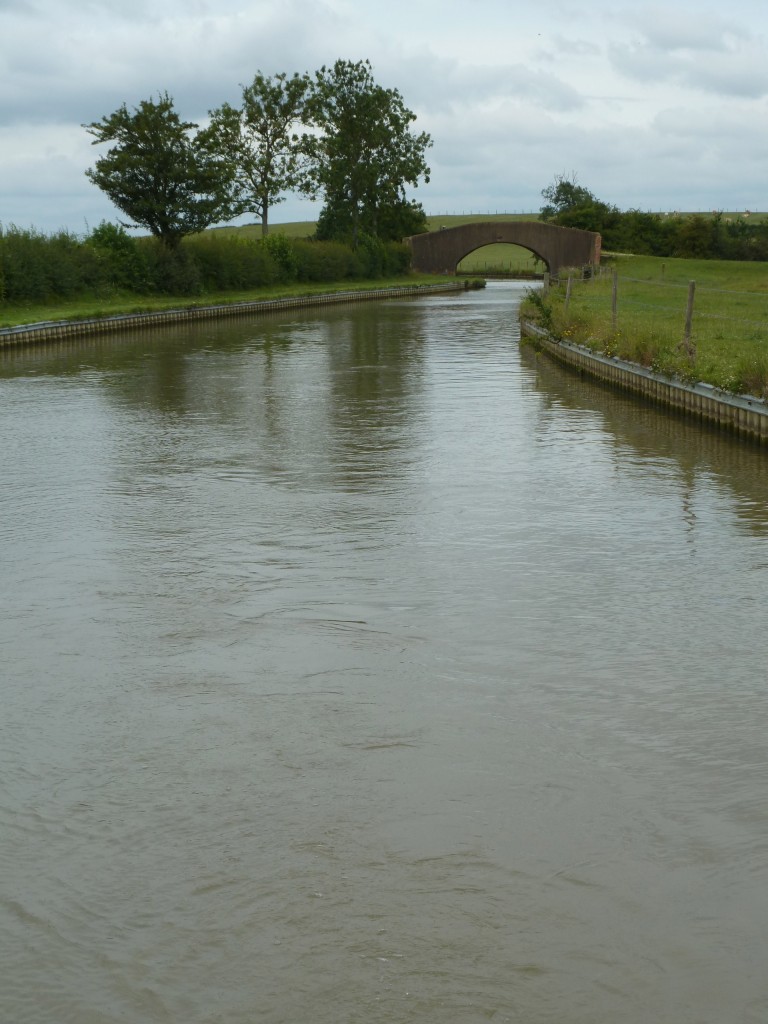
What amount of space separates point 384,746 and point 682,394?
10.7 meters

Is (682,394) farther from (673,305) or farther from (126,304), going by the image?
(126,304)

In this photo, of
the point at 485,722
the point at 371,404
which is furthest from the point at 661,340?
the point at 485,722

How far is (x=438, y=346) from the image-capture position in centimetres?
2744

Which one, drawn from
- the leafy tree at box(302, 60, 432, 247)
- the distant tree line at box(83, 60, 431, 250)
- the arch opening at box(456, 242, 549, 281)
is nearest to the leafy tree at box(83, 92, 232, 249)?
the distant tree line at box(83, 60, 431, 250)

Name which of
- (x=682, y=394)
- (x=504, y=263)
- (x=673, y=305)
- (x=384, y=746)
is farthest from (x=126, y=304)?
(x=504, y=263)

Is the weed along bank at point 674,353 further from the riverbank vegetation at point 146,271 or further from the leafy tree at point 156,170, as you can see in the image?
the leafy tree at point 156,170

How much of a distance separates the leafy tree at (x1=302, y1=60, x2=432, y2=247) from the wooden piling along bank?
5366 cm

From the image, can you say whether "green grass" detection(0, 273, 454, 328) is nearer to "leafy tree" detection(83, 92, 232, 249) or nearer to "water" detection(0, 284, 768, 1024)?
"leafy tree" detection(83, 92, 232, 249)

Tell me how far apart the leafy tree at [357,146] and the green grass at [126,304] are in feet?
51.6

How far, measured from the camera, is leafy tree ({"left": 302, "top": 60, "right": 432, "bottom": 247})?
73.5 metres

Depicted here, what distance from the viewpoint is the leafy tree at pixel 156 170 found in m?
46.4

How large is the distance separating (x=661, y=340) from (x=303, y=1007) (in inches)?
585

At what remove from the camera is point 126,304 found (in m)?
39.0

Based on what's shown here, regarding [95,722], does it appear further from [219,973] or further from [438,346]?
[438,346]
